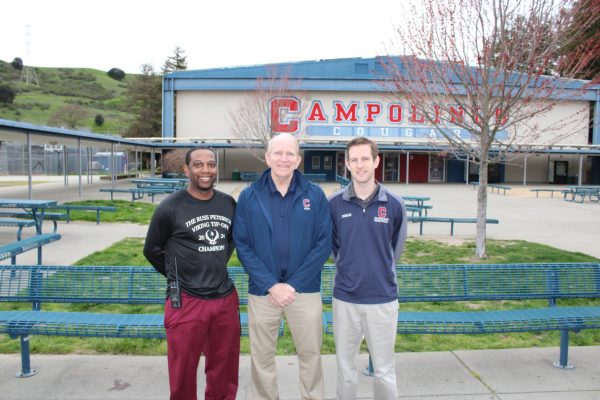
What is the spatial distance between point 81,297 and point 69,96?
121405 millimetres

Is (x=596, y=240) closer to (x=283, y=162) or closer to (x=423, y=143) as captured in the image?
(x=283, y=162)

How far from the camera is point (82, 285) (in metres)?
4.56

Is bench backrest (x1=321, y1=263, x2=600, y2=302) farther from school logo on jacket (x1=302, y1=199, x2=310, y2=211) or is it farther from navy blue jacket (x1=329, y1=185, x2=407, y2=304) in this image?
school logo on jacket (x1=302, y1=199, x2=310, y2=211)

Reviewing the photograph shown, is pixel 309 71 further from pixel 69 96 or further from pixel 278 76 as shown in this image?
pixel 69 96

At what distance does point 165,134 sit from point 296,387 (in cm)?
3649

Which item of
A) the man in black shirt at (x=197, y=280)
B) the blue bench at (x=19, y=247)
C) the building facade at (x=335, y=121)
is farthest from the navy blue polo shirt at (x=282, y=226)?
the building facade at (x=335, y=121)

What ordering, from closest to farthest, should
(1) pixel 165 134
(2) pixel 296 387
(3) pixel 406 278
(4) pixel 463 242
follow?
1. (2) pixel 296 387
2. (3) pixel 406 278
3. (4) pixel 463 242
4. (1) pixel 165 134

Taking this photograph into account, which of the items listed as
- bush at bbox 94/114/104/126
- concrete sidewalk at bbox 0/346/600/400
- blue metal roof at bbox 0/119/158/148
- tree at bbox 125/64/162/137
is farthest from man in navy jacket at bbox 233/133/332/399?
bush at bbox 94/114/104/126

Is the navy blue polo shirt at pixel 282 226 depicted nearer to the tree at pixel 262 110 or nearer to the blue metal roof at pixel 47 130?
the blue metal roof at pixel 47 130

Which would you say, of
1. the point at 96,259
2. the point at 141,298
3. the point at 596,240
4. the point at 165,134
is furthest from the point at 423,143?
the point at 141,298

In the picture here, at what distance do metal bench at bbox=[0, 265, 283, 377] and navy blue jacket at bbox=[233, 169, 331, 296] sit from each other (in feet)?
3.92

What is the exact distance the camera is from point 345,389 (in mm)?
3363

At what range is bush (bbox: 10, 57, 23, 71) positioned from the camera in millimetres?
127256

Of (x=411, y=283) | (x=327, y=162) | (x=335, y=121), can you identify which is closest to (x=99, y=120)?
(x=327, y=162)
